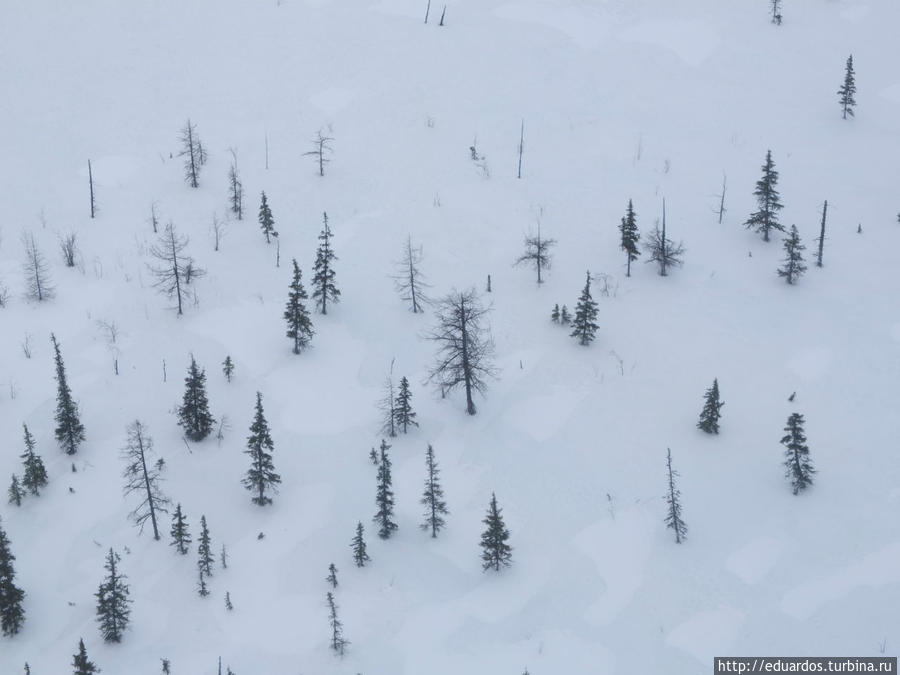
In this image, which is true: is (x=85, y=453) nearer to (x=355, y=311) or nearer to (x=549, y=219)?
(x=355, y=311)

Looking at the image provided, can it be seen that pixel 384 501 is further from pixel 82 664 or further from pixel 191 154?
A: pixel 191 154

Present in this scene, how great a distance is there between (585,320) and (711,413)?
321 inches

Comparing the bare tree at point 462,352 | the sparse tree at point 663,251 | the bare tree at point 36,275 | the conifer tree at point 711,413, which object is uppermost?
the sparse tree at point 663,251

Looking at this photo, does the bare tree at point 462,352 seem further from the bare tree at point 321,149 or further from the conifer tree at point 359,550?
Answer: the bare tree at point 321,149

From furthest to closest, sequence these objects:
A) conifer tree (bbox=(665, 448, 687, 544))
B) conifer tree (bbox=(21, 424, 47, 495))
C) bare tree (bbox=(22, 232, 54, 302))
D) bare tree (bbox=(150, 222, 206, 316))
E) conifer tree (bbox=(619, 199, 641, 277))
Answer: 1. conifer tree (bbox=(619, 199, 641, 277))
2. bare tree (bbox=(150, 222, 206, 316))
3. bare tree (bbox=(22, 232, 54, 302))
4. conifer tree (bbox=(21, 424, 47, 495))
5. conifer tree (bbox=(665, 448, 687, 544))

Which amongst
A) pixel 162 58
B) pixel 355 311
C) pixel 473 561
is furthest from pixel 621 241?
pixel 162 58

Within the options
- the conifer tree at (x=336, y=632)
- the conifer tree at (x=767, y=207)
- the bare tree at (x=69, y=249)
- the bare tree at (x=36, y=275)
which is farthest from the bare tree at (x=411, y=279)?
the conifer tree at (x=767, y=207)

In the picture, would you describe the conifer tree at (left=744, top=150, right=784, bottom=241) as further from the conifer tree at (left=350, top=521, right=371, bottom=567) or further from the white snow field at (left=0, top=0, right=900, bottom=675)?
the conifer tree at (left=350, top=521, right=371, bottom=567)

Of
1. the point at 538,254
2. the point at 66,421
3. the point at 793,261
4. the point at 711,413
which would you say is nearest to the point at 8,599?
the point at 66,421

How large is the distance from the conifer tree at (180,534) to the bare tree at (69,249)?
20.1m

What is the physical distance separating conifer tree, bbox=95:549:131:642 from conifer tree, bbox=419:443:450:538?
11.9m

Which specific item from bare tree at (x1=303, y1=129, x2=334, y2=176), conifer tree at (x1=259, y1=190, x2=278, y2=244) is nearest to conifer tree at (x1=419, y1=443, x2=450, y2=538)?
conifer tree at (x1=259, y1=190, x2=278, y2=244)

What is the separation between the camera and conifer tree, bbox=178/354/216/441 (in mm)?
43469

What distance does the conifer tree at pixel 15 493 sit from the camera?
134ft
